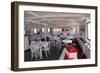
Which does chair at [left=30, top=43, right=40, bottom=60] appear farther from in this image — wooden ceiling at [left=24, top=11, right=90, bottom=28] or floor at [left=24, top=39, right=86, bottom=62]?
wooden ceiling at [left=24, top=11, right=90, bottom=28]

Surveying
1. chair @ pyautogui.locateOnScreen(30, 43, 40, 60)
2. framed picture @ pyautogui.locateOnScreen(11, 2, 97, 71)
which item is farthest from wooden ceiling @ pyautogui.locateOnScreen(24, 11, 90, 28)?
chair @ pyautogui.locateOnScreen(30, 43, 40, 60)

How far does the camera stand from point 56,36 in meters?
1.93

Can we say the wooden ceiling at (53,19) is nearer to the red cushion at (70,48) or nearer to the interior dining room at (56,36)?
the interior dining room at (56,36)

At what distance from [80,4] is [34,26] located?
0.51 meters

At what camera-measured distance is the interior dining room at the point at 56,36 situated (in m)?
1.85

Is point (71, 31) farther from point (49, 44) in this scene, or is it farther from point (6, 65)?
point (6, 65)

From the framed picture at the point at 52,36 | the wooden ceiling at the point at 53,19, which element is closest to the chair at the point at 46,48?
the framed picture at the point at 52,36

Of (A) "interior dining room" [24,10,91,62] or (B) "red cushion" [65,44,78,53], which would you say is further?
(B) "red cushion" [65,44,78,53]

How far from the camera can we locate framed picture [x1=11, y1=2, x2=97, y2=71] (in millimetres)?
1803

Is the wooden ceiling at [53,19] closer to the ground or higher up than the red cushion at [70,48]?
higher up

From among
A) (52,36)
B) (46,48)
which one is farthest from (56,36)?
(46,48)

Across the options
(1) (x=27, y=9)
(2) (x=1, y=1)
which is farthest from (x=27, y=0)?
(2) (x=1, y=1)

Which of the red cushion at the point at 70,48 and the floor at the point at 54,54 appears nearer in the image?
the floor at the point at 54,54

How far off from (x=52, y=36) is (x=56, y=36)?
0.04 m
